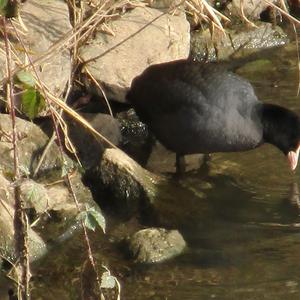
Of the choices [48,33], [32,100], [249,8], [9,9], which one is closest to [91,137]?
[48,33]

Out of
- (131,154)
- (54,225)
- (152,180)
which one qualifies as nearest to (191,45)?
(131,154)

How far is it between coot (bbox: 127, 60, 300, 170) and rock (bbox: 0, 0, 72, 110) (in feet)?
1.54

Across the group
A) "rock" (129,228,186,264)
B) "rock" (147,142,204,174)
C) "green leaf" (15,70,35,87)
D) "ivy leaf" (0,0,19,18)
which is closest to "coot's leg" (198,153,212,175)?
"rock" (147,142,204,174)

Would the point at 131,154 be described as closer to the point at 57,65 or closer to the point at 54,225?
the point at 57,65

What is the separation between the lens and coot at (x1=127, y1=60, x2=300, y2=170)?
5.70 m

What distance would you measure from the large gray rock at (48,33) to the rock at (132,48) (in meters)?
0.24

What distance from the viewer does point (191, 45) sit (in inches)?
291

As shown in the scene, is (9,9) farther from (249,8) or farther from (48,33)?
(249,8)

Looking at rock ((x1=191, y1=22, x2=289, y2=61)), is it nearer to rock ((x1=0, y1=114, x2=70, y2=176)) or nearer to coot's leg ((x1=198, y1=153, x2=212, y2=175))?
coot's leg ((x1=198, y1=153, x2=212, y2=175))

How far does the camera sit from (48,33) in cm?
583

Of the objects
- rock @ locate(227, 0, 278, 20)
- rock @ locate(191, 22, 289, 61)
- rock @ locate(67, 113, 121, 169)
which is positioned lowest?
Answer: rock @ locate(67, 113, 121, 169)

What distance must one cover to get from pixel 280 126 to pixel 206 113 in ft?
1.54

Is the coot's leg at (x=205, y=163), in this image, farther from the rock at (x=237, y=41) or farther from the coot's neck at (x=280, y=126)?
the rock at (x=237, y=41)

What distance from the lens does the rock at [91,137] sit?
5.80 m
